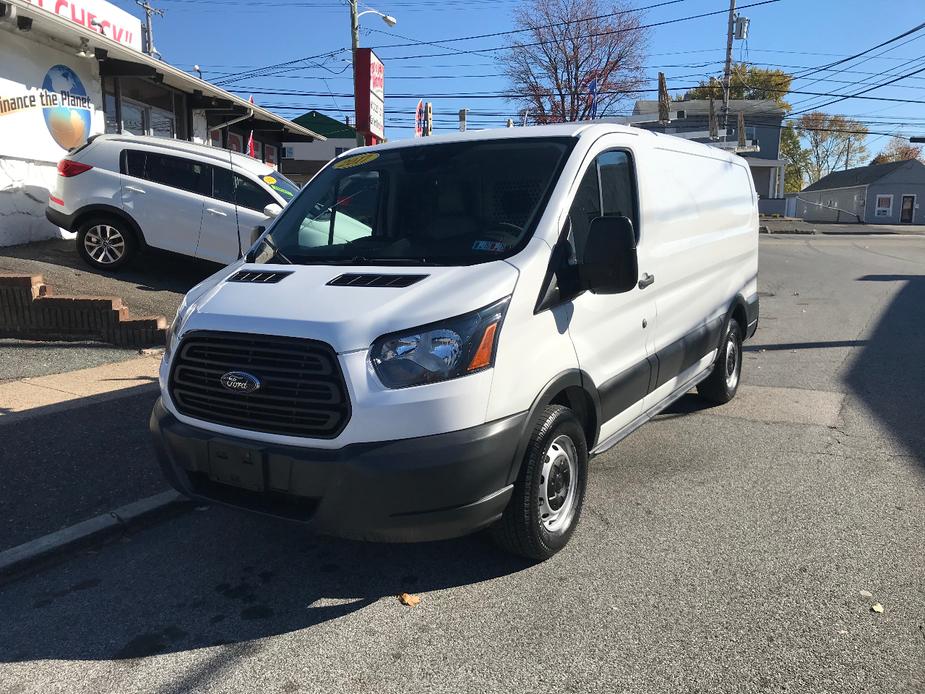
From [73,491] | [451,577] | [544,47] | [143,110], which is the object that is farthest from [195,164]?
[544,47]

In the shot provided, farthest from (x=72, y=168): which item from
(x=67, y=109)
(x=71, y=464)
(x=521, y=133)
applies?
(x=521, y=133)

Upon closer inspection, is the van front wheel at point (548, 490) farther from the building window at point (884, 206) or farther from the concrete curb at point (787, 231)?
the building window at point (884, 206)

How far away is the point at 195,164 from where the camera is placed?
1043 centimetres

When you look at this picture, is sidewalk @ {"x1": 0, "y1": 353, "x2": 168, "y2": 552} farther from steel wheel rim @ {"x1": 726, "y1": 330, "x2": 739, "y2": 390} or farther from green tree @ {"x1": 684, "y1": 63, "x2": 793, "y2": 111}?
green tree @ {"x1": 684, "y1": 63, "x2": 793, "y2": 111}

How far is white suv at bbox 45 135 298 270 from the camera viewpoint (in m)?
10.0

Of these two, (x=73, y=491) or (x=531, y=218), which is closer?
(x=531, y=218)

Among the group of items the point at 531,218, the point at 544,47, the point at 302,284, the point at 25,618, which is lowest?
the point at 25,618

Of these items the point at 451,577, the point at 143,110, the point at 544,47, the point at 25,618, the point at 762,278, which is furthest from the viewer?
the point at 544,47

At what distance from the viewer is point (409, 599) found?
3383 mm

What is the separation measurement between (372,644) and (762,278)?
52.2 feet

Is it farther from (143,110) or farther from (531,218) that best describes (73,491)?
(143,110)

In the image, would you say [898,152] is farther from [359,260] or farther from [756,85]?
[359,260]

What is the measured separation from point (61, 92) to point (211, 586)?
37.6ft

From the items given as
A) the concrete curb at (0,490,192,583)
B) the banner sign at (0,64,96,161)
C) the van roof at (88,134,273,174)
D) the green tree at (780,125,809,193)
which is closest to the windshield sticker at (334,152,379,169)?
the concrete curb at (0,490,192,583)
